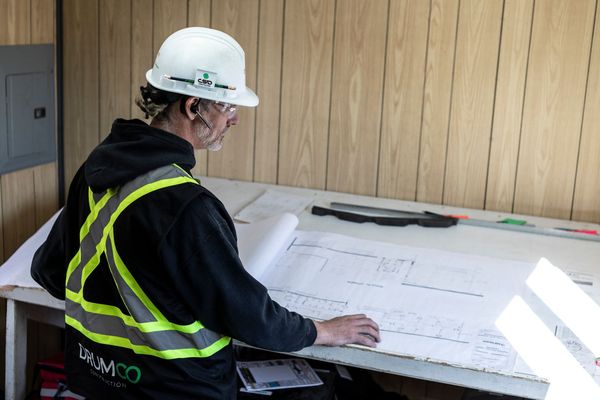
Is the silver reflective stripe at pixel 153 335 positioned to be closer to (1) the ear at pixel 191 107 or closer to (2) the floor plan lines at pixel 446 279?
(1) the ear at pixel 191 107

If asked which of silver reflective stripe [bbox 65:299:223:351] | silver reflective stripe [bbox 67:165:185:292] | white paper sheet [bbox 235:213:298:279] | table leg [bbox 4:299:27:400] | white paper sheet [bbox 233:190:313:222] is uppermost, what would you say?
silver reflective stripe [bbox 67:165:185:292]

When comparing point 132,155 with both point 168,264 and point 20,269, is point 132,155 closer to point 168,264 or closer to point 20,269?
point 168,264

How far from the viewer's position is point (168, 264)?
5.21ft

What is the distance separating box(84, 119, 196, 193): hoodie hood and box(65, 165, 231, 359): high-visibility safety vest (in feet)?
0.07

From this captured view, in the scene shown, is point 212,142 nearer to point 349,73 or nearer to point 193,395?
point 193,395

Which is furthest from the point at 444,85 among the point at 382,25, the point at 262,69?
the point at 262,69

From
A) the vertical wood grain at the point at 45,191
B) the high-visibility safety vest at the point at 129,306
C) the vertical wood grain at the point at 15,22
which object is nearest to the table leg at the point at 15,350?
the high-visibility safety vest at the point at 129,306

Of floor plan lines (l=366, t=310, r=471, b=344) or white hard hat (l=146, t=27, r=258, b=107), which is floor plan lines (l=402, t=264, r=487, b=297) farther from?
white hard hat (l=146, t=27, r=258, b=107)

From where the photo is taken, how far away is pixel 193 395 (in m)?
1.70

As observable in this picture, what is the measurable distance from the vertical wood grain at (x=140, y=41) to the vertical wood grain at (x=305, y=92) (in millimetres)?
495

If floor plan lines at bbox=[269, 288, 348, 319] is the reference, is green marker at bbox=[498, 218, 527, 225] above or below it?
above

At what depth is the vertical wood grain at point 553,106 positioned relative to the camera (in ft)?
8.39

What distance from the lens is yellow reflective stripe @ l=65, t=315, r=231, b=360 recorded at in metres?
1.67

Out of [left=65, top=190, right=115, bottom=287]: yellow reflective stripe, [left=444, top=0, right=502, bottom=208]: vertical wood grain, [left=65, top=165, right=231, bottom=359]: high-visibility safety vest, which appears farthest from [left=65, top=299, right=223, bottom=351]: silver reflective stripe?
[left=444, top=0, right=502, bottom=208]: vertical wood grain
